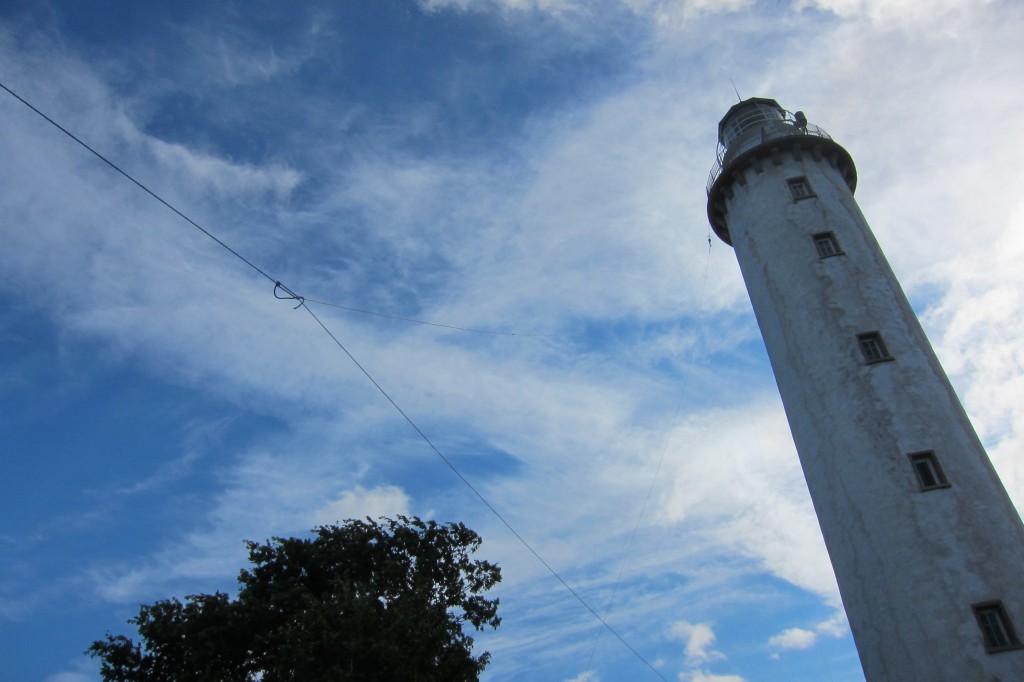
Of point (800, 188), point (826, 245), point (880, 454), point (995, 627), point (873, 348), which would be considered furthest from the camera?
point (800, 188)

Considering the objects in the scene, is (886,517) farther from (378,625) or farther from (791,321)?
(378,625)

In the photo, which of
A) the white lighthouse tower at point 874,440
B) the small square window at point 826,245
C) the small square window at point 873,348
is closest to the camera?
the white lighthouse tower at point 874,440

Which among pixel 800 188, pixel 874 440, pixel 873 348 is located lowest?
pixel 874 440

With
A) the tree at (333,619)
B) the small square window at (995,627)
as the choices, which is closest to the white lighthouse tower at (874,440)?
the small square window at (995,627)

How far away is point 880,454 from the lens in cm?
2223

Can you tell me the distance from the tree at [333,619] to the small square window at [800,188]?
824 inches

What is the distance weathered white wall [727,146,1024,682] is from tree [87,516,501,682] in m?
13.8

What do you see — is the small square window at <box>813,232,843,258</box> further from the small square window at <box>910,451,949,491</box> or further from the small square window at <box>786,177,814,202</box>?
the small square window at <box>910,451,949,491</box>

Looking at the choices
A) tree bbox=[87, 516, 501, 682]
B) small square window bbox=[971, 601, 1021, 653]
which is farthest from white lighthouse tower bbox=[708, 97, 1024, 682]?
tree bbox=[87, 516, 501, 682]

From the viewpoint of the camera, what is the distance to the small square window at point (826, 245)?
27547 millimetres

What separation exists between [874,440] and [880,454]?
0.51m

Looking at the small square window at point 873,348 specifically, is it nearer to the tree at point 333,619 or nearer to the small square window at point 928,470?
the small square window at point 928,470

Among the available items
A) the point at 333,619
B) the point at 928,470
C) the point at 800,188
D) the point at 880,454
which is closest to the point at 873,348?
the point at 880,454

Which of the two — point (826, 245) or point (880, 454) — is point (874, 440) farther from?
point (826, 245)
